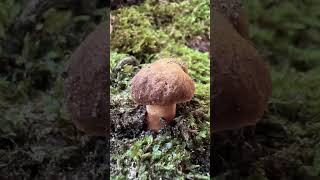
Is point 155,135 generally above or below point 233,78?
below

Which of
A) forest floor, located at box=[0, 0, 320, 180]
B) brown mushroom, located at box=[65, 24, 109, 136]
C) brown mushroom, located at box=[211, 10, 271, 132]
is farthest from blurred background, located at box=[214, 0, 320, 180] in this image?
brown mushroom, located at box=[65, 24, 109, 136]

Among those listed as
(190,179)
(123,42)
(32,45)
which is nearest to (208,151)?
(190,179)

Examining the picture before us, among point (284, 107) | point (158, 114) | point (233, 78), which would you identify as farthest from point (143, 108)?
point (284, 107)

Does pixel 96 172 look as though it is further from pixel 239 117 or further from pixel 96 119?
pixel 239 117

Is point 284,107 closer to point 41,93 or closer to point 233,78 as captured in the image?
point 233,78

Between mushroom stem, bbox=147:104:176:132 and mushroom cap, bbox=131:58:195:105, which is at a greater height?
mushroom cap, bbox=131:58:195:105

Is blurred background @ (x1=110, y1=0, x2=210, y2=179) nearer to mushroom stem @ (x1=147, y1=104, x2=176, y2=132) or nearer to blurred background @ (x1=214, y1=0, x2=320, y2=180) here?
mushroom stem @ (x1=147, y1=104, x2=176, y2=132)
